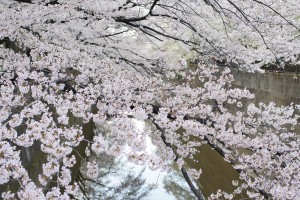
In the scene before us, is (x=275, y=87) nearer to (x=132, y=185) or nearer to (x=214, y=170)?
(x=214, y=170)

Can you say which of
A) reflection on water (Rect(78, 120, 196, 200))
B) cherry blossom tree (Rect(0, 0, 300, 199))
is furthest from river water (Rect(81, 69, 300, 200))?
cherry blossom tree (Rect(0, 0, 300, 199))

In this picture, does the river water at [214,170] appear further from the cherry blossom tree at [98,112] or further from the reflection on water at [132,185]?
the cherry blossom tree at [98,112]

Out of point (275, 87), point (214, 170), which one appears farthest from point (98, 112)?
point (275, 87)

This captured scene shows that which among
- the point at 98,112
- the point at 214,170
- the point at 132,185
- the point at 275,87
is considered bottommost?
the point at 132,185

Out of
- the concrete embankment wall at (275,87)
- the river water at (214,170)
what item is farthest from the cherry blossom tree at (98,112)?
the river water at (214,170)

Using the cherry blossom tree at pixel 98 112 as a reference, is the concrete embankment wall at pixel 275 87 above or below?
below

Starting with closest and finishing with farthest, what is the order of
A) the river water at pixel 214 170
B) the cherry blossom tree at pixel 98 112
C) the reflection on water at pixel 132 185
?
1. the cherry blossom tree at pixel 98 112
2. the reflection on water at pixel 132 185
3. the river water at pixel 214 170

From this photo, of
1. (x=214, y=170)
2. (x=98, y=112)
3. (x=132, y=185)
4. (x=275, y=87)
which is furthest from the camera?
(x=214, y=170)

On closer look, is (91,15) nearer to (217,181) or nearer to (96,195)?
(96,195)

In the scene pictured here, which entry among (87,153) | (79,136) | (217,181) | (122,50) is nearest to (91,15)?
(79,136)

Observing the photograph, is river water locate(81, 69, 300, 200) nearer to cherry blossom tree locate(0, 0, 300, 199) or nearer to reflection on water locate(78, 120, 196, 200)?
reflection on water locate(78, 120, 196, 200)

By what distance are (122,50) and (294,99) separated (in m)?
5.64

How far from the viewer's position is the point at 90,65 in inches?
240

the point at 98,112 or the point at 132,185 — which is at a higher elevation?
the point at 98,112
